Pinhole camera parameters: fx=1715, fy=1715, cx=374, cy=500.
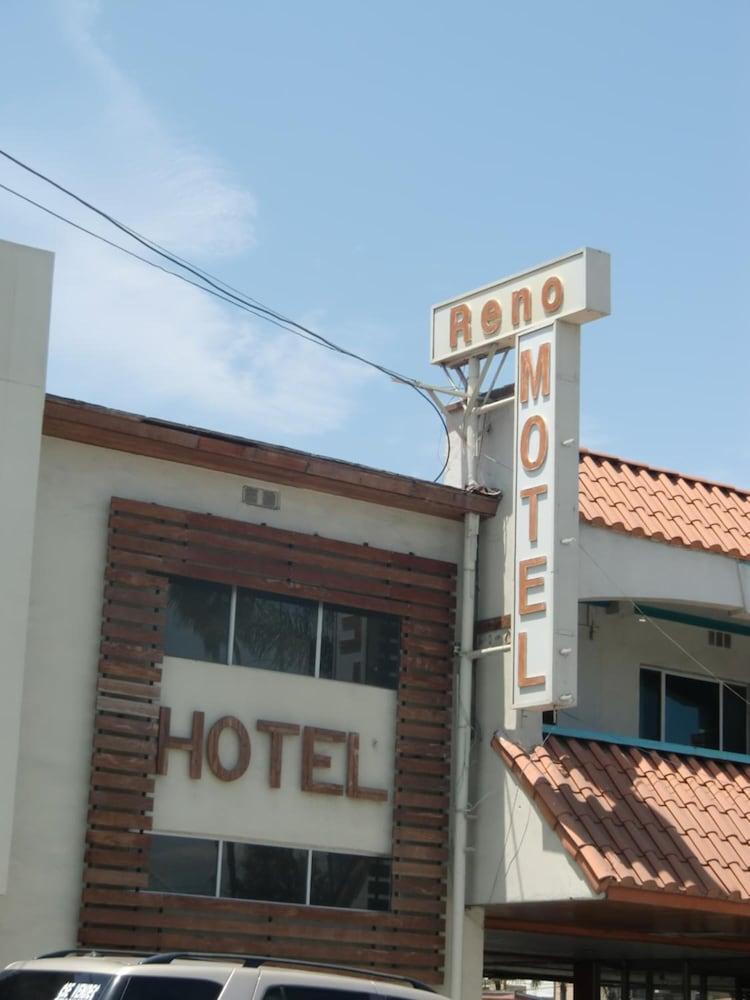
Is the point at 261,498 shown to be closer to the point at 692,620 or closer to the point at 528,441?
the point at 528,441

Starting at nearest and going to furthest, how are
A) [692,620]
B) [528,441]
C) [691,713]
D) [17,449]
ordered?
[17,449] → [528,441] → [692,620] → [691,713]

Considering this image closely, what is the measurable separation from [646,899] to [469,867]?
8.41 ft

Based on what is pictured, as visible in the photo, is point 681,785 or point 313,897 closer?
point 313,897

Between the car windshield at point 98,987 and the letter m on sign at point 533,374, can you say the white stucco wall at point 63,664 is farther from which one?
the car windshield at point 98,987

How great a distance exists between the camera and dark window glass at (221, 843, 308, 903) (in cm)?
1789

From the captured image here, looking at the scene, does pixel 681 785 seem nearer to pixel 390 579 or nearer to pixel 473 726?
pixel 473 726

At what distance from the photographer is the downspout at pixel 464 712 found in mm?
18906

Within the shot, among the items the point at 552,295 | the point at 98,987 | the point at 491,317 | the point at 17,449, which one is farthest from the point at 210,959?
the point at 491,317

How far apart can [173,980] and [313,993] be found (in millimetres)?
1058

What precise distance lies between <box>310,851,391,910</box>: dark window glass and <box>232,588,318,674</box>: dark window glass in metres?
2.10

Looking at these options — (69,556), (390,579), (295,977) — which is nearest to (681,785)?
(390,579)

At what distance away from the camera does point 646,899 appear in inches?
687

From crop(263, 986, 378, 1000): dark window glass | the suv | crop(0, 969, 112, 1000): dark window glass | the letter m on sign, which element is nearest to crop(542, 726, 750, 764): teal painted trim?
the letter m on sign

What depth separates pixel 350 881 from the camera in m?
18.8
